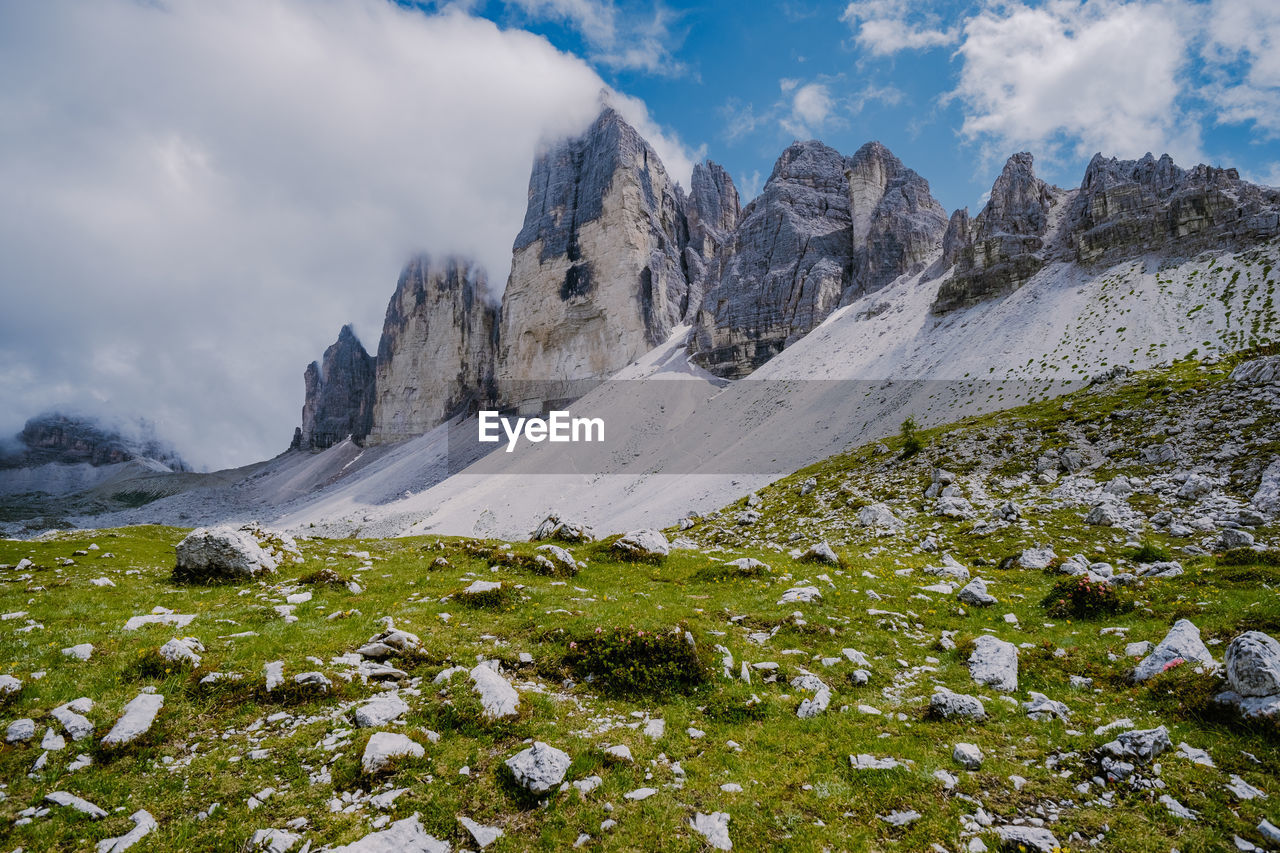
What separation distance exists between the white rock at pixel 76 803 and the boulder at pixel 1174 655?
47.3 ft

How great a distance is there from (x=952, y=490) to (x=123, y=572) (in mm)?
35826

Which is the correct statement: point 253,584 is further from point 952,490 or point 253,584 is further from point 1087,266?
A: point 1087,266

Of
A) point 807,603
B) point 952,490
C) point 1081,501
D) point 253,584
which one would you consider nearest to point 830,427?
point 952,490

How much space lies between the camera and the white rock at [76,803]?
18.7 feet

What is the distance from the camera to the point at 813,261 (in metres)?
107

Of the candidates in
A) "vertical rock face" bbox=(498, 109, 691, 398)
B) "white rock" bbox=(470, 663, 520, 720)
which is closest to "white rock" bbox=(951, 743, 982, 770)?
"white rock" bbox=(470, 663, 520, 720)

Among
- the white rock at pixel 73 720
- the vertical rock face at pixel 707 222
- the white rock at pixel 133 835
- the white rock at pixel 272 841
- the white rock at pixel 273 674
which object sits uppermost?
the vertical rock face at pixel 707 222

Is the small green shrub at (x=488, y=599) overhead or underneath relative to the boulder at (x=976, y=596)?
overhead

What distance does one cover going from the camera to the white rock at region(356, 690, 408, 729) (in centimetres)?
778

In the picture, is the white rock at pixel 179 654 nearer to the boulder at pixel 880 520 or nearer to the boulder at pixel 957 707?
the boulder at pixel 957 707

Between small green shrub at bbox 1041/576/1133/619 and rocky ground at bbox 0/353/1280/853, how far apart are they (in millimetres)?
56

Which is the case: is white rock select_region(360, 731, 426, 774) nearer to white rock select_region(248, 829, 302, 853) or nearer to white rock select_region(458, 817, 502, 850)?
white rock select_region(248, 829, 302, 853)

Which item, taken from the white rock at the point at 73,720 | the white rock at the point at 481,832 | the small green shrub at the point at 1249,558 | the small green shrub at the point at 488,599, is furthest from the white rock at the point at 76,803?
the small green shrub at the point at 1249,558

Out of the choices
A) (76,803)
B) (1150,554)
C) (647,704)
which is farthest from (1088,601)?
(76,803)
